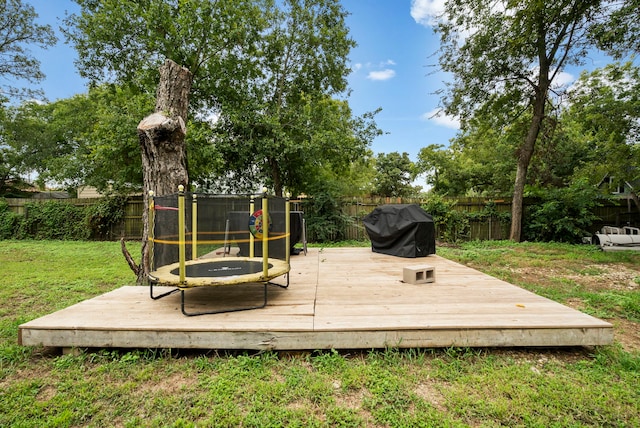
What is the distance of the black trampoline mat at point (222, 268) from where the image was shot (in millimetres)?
2518

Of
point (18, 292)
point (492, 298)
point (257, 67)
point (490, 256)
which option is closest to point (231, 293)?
point (492, 298)

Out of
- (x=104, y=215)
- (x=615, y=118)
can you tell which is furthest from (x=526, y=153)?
(x=104, y=215)

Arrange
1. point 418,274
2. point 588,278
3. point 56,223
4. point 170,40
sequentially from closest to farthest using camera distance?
point 418,274 < point 588,278 < point 170,40 < point 56,223

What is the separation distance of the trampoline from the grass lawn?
0.56m

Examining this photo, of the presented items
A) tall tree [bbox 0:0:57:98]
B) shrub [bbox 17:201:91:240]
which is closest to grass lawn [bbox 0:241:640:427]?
shrub [bbox 17:201:91:240]

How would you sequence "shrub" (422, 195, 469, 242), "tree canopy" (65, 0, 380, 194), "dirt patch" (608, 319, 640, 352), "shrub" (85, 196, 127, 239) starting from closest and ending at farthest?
"dirt patch" (608, 319, 640, 352) < "tree canopy" (65, 0, 380, 194) < "shrub" (422, 195, 469, 242) < "shrub" (85, 196, 127, 239)

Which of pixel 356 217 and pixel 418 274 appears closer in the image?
pixel 418 274

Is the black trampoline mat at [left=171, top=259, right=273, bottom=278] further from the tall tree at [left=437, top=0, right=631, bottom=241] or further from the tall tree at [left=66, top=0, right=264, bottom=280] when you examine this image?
the tall tree at [left=437, top=0, right=631, bottom=241]

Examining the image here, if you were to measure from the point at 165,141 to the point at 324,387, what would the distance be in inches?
126

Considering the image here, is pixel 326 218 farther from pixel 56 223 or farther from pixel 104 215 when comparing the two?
pixel 56 223

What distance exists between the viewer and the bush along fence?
8.94 meters

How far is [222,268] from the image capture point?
9.18 feet

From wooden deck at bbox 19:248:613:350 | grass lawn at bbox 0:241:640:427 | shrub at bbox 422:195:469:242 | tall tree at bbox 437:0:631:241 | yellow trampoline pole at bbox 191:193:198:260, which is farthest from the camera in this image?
shrub at bbox 422:195:469:242

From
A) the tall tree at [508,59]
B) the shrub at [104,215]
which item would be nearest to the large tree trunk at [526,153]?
the tall tree at [508,59]
